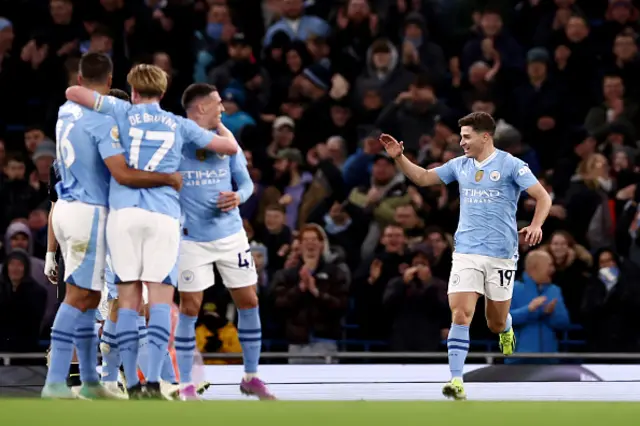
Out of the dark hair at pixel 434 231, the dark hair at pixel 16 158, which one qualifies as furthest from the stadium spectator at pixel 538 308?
the dark hair at pixel 16 158

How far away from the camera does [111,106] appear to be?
8992mm

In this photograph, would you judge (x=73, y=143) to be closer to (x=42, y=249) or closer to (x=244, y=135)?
(x=42, y=249)

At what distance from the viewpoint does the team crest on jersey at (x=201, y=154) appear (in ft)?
32.7

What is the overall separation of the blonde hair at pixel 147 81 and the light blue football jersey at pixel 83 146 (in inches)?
10.8

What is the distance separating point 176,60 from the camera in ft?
58.1

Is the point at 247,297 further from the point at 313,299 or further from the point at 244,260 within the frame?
the point at 313,299

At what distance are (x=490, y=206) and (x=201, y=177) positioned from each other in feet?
7.21

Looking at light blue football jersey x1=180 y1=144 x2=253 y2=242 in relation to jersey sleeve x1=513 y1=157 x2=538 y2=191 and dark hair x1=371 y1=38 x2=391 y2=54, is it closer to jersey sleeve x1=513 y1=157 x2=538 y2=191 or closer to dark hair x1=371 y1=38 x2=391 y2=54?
jersey sleeve x1=513 y1=157 x2=538 y2=191

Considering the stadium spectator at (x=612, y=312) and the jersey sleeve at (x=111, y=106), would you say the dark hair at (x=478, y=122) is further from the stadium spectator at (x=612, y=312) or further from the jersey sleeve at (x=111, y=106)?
the stadium spectator at (x=612, y=312)

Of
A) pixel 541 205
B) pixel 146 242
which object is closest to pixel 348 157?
pixel 541 205

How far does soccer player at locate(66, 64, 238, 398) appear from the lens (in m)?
8.88

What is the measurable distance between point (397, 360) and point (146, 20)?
253 inches

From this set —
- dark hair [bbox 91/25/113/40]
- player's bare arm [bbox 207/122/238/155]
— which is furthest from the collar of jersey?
dark hair [bbox 91/25/113/40]

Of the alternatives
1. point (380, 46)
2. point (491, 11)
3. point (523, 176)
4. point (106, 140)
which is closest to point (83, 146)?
point (106, 140)
